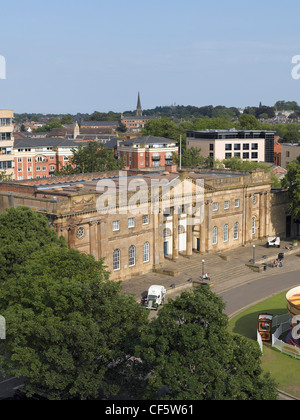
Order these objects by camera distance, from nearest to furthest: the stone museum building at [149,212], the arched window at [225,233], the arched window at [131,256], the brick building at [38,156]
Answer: the stone museum building at [149,212] → the arched window at [131,256] → the arched window at [225,233] → the brick building at [38,156]

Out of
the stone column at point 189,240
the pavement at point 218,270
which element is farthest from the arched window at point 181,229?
the pavement at point 218,270

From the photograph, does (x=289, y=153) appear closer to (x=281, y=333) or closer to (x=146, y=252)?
(x=146, y=252)

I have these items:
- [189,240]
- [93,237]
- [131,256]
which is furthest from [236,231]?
[93,237]

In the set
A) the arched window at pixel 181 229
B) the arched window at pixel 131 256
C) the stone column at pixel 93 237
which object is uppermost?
the stone column at pixel 93 237

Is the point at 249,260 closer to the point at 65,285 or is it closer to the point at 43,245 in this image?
the point at 43,245

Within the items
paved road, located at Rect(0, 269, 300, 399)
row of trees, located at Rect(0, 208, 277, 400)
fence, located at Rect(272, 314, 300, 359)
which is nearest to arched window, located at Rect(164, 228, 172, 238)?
paved road, located at Rect(0, 269, 300, 399)

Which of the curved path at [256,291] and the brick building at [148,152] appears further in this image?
the brick building at [148,152]

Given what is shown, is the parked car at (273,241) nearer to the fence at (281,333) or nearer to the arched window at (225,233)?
the arched window at (225,233)

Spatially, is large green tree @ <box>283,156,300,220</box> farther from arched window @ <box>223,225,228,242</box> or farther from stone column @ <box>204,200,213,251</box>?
stone column @ <box>204,200,213,251</box>

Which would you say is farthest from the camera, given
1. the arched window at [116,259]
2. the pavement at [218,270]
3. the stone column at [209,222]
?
the stone column at [209,222]

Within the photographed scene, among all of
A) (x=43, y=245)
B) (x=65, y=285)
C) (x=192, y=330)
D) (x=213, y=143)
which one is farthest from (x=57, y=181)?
(x=213, y=143)
